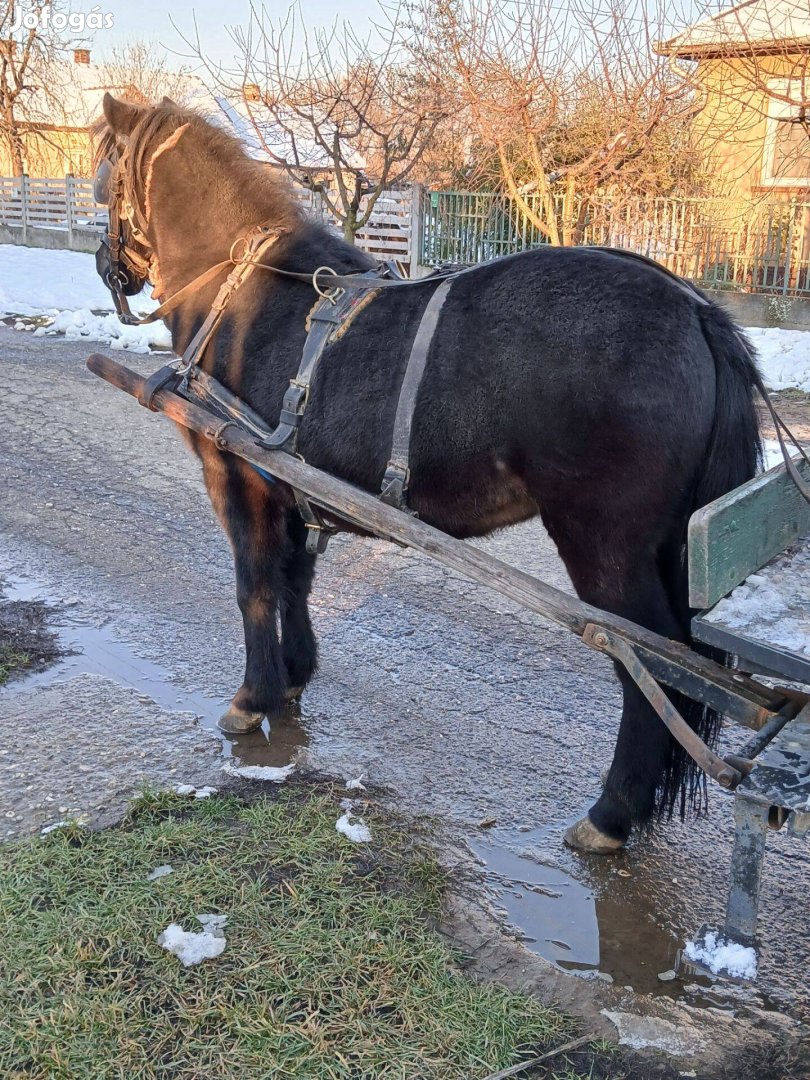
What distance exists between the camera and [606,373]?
8.59 feet

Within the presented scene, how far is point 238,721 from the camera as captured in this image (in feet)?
12.1

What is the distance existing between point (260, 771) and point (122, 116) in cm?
272

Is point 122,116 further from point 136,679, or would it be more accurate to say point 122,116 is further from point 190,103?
point 190,103

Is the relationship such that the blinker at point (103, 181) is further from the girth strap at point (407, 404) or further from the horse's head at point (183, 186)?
the girth strap at point (407, 404)

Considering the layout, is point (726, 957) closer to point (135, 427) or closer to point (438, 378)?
point (438, 378)

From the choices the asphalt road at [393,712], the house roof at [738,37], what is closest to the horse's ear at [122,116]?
the asphalt road at [393,712]

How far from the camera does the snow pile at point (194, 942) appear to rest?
2422mm

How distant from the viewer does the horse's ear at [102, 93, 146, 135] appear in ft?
12.2

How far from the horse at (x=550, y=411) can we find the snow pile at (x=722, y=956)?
94 centimetres

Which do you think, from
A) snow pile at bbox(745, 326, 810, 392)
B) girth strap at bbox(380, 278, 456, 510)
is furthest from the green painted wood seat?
snow pile at bbox(745, 326, 810, 392)

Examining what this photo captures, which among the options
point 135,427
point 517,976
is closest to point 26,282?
point 135,427

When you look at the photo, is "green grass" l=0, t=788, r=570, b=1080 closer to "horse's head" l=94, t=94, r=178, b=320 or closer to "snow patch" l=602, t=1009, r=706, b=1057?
"snow patch" l=602, t=1009, r=706, b=1057

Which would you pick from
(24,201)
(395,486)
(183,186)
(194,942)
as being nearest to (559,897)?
(194,942)

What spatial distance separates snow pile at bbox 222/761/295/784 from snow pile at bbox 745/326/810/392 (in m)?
7.71
